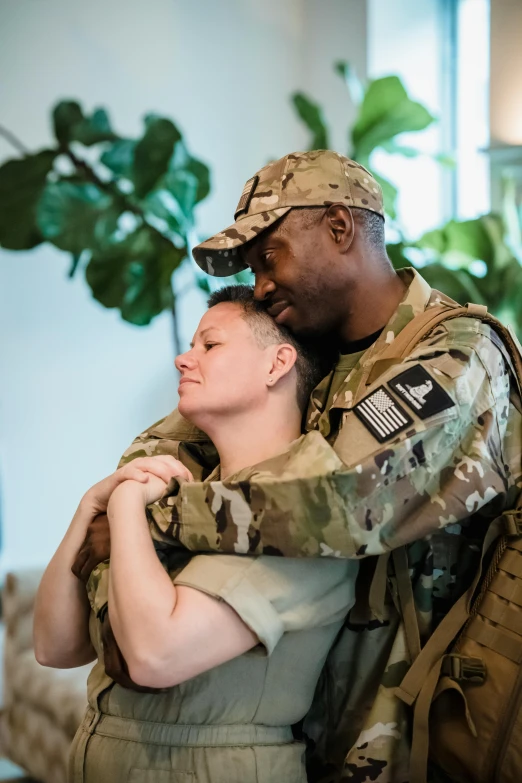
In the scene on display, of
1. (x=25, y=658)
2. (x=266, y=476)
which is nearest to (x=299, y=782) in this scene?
(x=266, y=476)

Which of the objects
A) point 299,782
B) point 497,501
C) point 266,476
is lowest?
point 299,782

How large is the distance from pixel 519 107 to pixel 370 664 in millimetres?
2286

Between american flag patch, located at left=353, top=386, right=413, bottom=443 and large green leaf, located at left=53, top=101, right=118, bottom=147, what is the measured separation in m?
1.82

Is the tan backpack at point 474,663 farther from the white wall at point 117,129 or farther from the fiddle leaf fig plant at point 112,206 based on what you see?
the white wall at point 117,129

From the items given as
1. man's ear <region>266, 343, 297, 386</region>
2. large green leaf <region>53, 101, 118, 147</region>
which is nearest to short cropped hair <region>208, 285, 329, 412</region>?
man's ear <region>266, 343, 297, 386</region>

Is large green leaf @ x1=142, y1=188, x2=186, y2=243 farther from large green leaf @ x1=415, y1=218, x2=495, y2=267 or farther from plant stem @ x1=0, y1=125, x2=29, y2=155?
large green leaf @ x1=415, y1=218, x2=495, y2=267

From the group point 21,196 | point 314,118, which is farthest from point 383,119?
point 21,196

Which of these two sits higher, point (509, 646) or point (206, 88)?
point (206, 88)

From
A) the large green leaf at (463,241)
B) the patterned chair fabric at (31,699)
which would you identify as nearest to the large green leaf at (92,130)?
the large green leaf at (463,241)

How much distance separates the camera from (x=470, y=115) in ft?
11.3

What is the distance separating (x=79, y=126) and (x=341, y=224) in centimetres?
159

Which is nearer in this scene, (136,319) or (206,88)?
(136,319)

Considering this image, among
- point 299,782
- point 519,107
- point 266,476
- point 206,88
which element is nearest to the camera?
point 266,476

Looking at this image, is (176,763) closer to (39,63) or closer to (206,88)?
(39,63)
